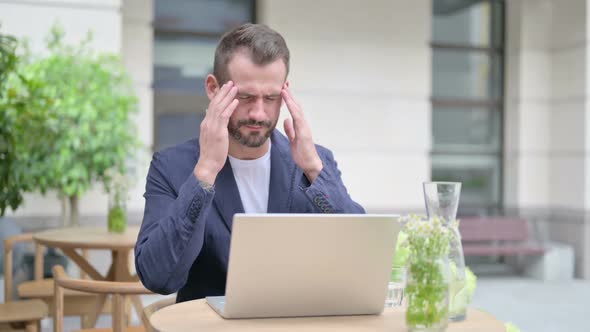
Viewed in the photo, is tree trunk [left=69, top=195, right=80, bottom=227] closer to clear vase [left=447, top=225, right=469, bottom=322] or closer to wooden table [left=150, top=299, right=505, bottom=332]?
wooden table [left=150, top=299, right=505, bottom=332]

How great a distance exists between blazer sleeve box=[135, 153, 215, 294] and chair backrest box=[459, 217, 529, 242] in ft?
→ 21.8

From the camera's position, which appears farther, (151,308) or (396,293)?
(151,308)

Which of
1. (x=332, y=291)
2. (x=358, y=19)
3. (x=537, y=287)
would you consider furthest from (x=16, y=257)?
(x=537, y=287)

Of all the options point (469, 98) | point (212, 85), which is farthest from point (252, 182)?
point (469, 98)

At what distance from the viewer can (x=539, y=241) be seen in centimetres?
890

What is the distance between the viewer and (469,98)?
356 inches

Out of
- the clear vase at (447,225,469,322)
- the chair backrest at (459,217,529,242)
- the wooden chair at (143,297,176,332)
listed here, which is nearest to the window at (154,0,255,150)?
the chair backrest at (459,217,529,242)

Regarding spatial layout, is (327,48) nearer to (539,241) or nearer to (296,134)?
(539,241)

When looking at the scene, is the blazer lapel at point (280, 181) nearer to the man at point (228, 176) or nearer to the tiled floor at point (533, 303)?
the man at point (228, 176)

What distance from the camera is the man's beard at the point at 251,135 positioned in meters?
2.31

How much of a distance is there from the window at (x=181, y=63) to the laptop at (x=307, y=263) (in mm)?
5896

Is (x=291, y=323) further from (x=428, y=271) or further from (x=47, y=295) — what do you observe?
(x=47, y=295)

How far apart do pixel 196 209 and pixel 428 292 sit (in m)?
0.69

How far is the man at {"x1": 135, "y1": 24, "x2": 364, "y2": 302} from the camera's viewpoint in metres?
2.17
